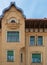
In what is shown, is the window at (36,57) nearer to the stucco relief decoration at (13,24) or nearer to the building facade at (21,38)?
the building facade at (21,38)

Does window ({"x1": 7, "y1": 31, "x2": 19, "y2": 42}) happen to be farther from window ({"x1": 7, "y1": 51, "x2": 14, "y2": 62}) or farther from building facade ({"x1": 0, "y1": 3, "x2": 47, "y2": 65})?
window ({"x1": 7, "y1": 51, "x2": 14, "y2": 62})

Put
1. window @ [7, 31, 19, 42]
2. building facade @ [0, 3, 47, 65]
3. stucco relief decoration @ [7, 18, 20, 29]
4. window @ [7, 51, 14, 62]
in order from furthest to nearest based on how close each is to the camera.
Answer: stucco relief decoration @ [7, 18, 20, 29]
window @ [7, 31, 19, 42]
building facade @ [0, 3, 47, 65]
window @ [7, 51, 14, 62]

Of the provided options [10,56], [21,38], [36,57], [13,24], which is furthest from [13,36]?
[36,57]

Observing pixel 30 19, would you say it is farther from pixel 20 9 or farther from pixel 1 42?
pixel 1 42

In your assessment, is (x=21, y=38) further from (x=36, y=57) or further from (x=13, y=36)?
(x=36, y=57)

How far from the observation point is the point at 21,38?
42.8m

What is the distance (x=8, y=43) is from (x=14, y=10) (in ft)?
16.9

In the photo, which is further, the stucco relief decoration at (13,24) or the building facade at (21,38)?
the stucco relief decoration at (13,24)

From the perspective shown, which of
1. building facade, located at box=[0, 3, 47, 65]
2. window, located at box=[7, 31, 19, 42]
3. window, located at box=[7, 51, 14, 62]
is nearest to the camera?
window, located at box=[7, 51, 14, 62]

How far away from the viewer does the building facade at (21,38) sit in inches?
1673

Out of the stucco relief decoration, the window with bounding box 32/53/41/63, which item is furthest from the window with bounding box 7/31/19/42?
the window with bounding box 32/53/41/63

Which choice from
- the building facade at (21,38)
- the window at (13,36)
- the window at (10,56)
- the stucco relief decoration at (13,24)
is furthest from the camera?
the stucco relief decoration at (13,24)

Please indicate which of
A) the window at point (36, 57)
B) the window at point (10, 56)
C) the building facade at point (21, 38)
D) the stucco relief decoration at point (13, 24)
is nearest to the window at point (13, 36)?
the building facade at point (21, 38)

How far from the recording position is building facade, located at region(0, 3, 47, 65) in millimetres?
42500
